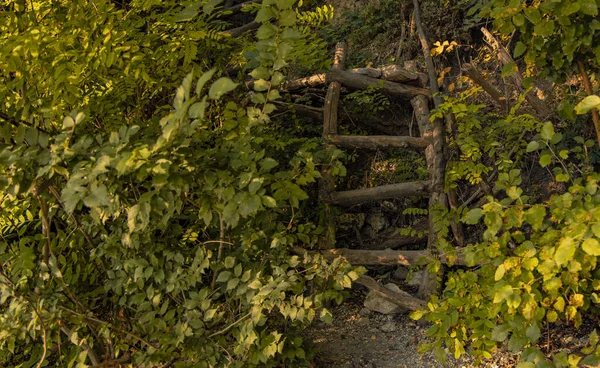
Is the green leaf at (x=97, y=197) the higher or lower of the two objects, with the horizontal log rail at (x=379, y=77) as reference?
higher

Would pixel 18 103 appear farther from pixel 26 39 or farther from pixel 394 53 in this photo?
pixel 394 53

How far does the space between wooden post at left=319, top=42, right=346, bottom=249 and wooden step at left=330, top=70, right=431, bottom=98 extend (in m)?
0.06

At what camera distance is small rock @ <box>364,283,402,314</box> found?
12.0ft

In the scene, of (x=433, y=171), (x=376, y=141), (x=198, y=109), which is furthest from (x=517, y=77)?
(x=198, y=109)

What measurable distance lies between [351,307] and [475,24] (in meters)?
2.44

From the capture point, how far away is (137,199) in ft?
7.34

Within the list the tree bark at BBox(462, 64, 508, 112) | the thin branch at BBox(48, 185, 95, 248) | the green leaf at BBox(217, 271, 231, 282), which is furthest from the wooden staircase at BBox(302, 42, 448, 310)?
the thin branch at BBox(48, 185, 95, 248)

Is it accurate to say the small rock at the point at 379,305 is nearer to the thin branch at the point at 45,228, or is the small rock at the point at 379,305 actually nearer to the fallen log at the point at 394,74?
the fallen log at the point at 394,74

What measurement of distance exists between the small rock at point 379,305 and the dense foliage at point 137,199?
38.4 inches

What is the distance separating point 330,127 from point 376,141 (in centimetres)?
33

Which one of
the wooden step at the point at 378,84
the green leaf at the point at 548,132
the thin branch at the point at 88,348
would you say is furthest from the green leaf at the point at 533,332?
the wooden step at the point at 378,84

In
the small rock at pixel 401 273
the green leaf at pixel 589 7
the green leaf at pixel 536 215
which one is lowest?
the small rock at pixel 401 273

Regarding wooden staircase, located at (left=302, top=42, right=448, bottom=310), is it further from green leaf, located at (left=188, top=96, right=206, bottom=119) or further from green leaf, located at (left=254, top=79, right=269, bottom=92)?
green leaf, located at (left=188, top=96, right=206, bottom=119)

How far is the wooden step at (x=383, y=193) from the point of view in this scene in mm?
3678
